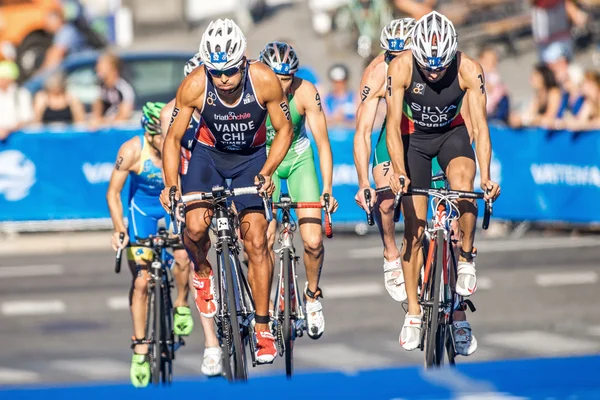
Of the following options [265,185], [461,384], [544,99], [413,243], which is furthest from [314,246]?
[544,99]

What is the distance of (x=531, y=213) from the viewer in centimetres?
1873

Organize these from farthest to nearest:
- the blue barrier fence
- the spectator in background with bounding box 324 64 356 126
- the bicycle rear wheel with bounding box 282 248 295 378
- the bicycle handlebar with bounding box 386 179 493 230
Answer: the spectator in background with bounding box 324 64 356 126 → the blue barrier fence → the bicycle rear wheel with bounding box 282 248 295 378 → the bicycle handlebar with bounding box 386 179 493 230

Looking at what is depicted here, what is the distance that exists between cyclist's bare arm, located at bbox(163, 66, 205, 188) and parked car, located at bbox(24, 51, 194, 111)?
9.75m

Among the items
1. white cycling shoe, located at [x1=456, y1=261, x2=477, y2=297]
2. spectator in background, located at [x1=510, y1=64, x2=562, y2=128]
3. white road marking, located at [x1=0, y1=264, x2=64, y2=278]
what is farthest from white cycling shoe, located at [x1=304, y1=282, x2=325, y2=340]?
spectator in background, located at [x1=510, y1=64, x2=562, y2=128]

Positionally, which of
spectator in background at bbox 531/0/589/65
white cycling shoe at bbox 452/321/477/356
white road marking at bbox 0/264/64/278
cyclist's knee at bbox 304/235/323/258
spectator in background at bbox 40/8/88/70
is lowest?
white cycling shoe at bbox 452/321/477/356

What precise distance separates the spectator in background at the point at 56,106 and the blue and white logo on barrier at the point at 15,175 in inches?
32.7

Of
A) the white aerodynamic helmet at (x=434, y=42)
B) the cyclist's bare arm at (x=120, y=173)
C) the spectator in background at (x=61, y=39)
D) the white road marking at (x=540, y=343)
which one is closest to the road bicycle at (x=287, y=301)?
the cyclist's bare arm at (x=120, y=173)

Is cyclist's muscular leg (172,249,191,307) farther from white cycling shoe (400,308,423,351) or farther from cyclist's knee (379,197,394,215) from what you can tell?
white cycling shoe (400,308,423,351)

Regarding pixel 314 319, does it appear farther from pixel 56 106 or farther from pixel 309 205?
pixel 56 106

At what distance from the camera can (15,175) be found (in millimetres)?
18406

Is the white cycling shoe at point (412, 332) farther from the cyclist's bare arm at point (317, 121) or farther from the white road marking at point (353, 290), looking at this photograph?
the white road marking at point (353, 290)

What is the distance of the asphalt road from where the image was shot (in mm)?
12719

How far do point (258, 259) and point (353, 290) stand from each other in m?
5.89

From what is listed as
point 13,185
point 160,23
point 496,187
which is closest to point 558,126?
point 13,185
